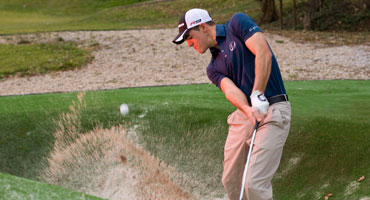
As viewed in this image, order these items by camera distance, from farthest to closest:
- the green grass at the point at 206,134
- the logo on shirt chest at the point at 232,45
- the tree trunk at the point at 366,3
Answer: the tree trunk at the point at 366,3
the green grass at the point at 206,134
the logo on shirt chest at the point at 232,45

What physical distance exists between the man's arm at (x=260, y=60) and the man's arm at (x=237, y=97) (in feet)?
0.62

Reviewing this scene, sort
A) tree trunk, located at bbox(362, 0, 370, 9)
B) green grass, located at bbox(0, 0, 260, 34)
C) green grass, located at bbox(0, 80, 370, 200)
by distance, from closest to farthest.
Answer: green grass, located at bbox(0, 80, 370, 200), tree trunk, located at bbox(362, 0, 370, 9), green grass, located at bbox(0, 0, 260, 34)

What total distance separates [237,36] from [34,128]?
3648mm

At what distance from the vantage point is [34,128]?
20.3ft

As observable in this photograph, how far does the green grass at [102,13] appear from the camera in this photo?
23.6m

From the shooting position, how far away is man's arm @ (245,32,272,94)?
3299 millimetres

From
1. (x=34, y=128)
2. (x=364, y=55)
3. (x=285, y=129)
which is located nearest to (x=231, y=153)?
(x=285, y=129)

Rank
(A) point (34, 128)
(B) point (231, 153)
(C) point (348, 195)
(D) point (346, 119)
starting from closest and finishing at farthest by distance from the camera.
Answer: (B) point (231, 153), (C) point (348, 195), (D) point (346, 119), (A) point (34, 128)

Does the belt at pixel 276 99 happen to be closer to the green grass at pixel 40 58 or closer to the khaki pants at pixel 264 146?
the khaki pants at pixel 264 146

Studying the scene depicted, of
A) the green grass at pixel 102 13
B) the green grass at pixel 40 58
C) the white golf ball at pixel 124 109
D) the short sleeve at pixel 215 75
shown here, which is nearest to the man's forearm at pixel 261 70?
the short sleeve at pixel 215 75

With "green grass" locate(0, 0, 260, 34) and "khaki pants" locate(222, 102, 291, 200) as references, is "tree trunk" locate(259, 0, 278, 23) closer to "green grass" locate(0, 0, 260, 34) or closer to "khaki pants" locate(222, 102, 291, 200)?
"green grass" locate(0, 0, 260, 34)

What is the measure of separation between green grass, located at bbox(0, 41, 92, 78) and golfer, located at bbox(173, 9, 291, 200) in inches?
451

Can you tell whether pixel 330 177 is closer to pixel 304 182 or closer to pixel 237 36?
pixel 304 182

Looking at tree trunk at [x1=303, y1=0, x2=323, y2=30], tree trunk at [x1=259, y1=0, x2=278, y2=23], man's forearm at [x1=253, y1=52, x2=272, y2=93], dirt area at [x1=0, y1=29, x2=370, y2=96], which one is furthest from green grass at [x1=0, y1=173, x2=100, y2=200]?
tree trunk at [x1=259, y1=0, x2=278, y2=23]
